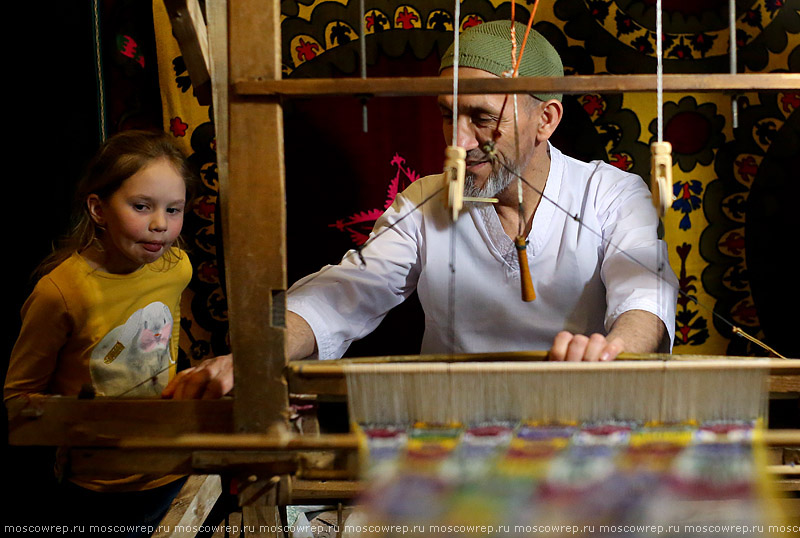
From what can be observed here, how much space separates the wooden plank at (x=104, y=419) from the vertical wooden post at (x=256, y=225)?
9 cm

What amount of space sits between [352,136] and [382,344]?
84 cm

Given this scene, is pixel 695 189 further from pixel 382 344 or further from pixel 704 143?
pixel 382 344

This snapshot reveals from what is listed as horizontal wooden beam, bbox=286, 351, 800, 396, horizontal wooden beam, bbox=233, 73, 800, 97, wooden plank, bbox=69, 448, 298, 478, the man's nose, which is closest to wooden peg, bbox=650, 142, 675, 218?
horizontal wooden beam, bbox=233, 73, 800, 97

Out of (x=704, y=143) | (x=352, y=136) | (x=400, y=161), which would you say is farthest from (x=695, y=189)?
(x=352, y=136)

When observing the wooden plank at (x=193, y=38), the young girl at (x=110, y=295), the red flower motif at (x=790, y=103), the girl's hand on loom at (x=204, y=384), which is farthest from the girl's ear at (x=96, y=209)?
the red flower motif at (x=790, y=103)

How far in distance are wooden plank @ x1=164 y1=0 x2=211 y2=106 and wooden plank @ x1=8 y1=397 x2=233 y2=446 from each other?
2.47ft

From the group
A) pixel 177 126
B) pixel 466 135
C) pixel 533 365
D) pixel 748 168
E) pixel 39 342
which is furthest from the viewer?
pixel 748 168

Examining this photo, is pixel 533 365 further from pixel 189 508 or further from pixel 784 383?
pixel 189 508

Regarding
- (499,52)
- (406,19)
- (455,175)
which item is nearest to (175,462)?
(455,175)

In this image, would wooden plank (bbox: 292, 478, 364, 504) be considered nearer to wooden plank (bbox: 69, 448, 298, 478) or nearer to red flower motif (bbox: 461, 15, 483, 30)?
wooden plank (bbox: 69, 448, 298, 478)

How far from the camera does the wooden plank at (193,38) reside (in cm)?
147

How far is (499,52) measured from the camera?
223 cm

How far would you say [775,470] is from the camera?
1.30 metres

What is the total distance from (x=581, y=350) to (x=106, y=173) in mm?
1356
